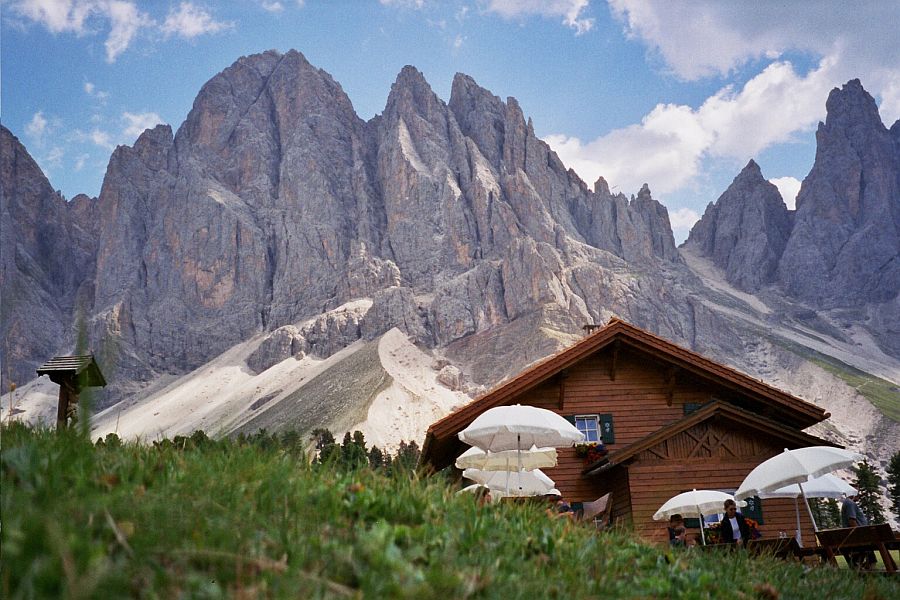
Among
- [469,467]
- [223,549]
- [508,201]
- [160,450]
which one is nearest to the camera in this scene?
[223,549]

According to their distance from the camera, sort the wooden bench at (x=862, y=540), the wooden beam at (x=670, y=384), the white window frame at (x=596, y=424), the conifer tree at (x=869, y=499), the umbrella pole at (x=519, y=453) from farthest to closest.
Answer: the conifer tree at (x=869, y=499) < the wooden beam at (x=670, y=384) < the white window frame at (x=596, y=424) < the umbrella pole at (x=519, y=453) < the wooden bench at (x=862, y=540)

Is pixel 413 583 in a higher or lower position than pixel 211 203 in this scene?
lower

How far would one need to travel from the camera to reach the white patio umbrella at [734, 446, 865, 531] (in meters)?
16.3

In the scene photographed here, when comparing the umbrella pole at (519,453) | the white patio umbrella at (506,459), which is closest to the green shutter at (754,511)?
the white patio umbrella at (506,459)

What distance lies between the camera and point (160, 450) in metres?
6.68

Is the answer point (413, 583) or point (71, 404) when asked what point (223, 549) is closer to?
point (413, 583)

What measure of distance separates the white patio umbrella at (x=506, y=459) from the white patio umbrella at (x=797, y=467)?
4.27 meters

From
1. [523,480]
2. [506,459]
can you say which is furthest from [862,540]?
[523,480]

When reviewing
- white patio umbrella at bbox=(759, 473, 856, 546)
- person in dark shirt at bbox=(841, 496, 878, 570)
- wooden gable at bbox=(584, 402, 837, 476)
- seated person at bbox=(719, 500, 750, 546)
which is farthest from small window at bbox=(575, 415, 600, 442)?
seated person at bbox=(719, 500, 750, 546)

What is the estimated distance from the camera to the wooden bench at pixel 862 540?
1337 centimetres

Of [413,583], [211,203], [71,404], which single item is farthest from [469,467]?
[211,203]

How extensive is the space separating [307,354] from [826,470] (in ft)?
518

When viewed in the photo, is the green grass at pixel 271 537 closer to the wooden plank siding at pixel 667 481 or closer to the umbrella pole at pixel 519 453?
the umbrella pole at pixel 519 453

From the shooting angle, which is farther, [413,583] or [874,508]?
[874,508]
